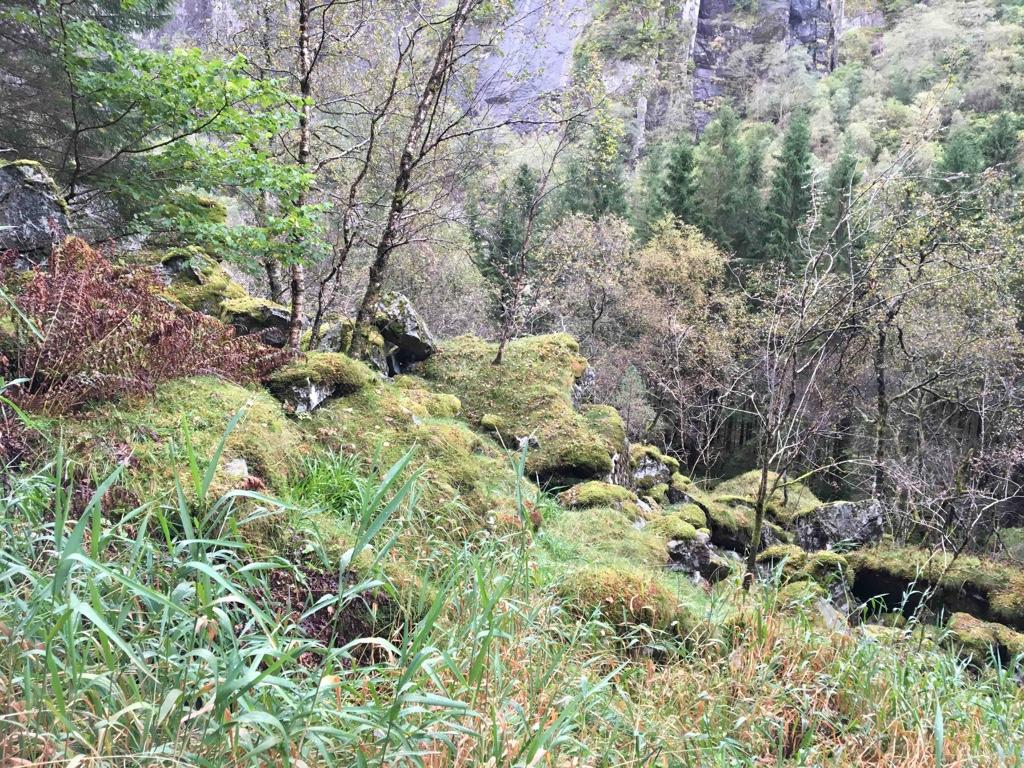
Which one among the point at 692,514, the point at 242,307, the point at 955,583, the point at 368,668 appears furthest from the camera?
the point at 955,583

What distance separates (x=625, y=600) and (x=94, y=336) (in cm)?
297

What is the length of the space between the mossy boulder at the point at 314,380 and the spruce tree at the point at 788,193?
23.4m

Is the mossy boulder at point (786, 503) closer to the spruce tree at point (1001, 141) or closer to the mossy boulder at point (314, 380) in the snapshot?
the mossy boulder at point (314, 380)

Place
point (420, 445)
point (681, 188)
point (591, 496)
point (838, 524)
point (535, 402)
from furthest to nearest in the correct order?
1. point (681, 188)
2. point (838, 524)
3. point (535, 402)
4. point (591, 496)
5. point (420, 445)

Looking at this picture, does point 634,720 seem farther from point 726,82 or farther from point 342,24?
point 726,82

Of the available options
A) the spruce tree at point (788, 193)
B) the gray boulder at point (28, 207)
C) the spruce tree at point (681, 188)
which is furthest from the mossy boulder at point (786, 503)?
the spruce tree at point (681, 188)

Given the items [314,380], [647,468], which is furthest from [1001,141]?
[314,380]

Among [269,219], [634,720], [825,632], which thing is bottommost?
[825,632]

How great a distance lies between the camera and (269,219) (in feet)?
15.8

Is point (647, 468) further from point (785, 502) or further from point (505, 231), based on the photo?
point (505, 231)

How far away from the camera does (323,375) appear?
4.79 meters

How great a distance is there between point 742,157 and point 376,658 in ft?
101

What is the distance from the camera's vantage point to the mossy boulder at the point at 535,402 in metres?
7.47

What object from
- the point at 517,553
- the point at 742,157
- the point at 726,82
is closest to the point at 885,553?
the point at 517,553
